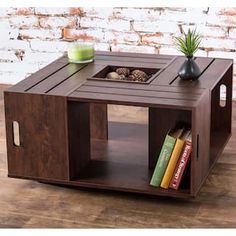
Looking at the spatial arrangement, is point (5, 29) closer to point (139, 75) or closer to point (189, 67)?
point (139, 75)

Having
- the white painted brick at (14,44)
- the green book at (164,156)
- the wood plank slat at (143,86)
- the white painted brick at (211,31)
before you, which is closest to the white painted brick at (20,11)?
the white painted brick at (14,44)

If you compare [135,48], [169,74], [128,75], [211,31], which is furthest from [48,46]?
[169,74]

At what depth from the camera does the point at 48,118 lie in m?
2.48

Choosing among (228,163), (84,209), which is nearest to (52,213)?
(84,209)

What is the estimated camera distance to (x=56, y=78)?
105 inches

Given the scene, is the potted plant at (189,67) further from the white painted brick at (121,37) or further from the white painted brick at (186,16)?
the white painted brick at (121,37)

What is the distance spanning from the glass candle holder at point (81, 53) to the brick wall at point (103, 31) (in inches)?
32.2

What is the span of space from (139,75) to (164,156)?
37 cm

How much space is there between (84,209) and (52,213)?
105mm

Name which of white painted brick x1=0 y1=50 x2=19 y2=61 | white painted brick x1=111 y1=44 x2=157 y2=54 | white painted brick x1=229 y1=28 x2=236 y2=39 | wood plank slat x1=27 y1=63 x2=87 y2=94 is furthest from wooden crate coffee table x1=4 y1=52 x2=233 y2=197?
white painted brick x1=0 y1=50 x2=19 y2=61

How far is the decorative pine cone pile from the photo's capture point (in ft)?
8.87

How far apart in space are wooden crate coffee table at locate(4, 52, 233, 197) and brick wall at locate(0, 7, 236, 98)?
72cm

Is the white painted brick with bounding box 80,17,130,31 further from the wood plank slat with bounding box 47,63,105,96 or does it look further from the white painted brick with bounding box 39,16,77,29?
the wood plank slat with bounding box 47,63,105,96

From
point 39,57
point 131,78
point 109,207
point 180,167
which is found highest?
point 131,78
